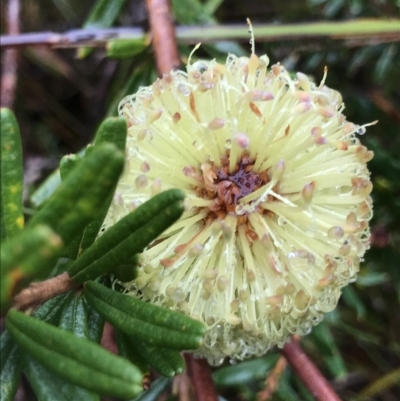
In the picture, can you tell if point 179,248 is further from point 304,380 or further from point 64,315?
point 304,380

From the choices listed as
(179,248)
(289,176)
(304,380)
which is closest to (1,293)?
(179,248)

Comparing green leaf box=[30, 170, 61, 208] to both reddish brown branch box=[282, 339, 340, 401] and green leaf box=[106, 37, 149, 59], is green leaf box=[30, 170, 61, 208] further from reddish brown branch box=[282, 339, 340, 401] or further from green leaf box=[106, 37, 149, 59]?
reddish brown branch box=[282, 339, 340, 401]

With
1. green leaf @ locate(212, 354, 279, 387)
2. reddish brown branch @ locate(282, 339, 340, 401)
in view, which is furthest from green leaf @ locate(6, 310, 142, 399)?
green leaf @ locate(212, 354, 279, 387)

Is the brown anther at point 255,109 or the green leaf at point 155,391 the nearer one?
the brown anther at point 255,109

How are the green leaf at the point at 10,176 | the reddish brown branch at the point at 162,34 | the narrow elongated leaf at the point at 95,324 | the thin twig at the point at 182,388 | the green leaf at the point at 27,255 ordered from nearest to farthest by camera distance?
1. the green leaf at the point at 27,255
2. the green leaf at the point at 10,176
3. the narrow elongated leaf at the point at 95,324
4. the thin twig at the point at 182,388
5. the reddish brown branch at the point at 162,34

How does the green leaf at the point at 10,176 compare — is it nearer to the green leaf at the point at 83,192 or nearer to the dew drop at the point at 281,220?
the green leaf at the point at 83,192

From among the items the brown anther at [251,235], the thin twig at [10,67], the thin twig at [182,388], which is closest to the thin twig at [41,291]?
the brown anther at [251,235]

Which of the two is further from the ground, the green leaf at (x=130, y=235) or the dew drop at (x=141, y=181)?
the dew drop at (x=141, y=181)

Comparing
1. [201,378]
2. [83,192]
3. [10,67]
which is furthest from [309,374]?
[10,67]
